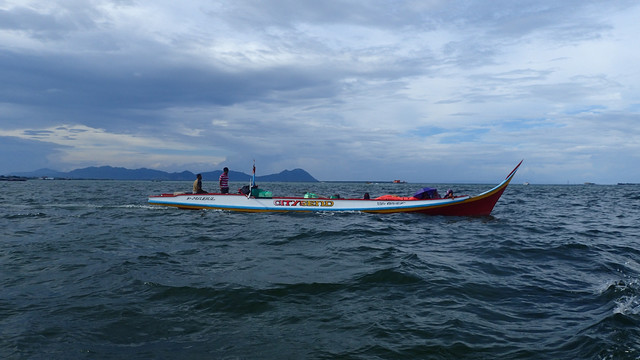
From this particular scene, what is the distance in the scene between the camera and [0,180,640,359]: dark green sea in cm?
497

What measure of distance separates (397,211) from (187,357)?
16317 millimetres

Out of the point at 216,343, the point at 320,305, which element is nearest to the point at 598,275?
the point at 320,305

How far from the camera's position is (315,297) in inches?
273

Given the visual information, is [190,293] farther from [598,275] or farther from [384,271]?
[598,275]

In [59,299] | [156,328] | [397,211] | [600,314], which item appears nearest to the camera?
[156,328]

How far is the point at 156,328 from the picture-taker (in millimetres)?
5523

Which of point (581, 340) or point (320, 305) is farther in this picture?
point (320, 305)

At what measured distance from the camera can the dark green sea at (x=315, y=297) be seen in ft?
16.3

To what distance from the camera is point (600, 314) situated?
6164 millimetres

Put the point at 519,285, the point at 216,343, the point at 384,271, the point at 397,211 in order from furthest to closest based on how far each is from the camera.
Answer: the point at 397,211 < the point at 384,271 < the point at 519,285 < the point at 216,343

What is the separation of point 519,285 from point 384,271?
9.41ft

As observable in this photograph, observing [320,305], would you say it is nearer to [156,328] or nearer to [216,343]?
[216,343]

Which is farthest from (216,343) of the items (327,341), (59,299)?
(59,299)

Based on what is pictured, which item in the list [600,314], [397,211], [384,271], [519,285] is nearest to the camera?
[600,314]
